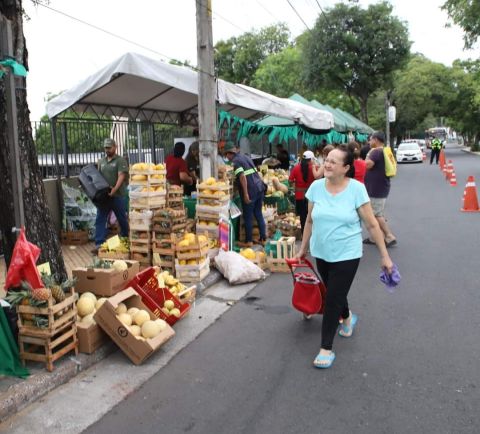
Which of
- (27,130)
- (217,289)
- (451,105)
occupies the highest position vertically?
(451,105)

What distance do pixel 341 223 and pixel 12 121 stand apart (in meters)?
2.80

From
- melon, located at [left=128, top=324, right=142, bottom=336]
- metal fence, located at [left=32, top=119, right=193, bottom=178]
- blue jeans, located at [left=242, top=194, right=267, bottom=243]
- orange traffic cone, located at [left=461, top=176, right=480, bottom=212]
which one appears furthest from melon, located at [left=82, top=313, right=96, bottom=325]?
orange traffic cone, located at [left=461, top=176, right=480, bottom=212]

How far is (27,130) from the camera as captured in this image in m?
4.67

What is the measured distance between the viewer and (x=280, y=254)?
760cm

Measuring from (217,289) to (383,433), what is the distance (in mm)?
3725

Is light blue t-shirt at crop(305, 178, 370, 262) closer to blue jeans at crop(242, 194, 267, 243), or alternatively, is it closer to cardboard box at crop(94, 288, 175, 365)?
cardboard box at crop(94, 288, 175, 365)

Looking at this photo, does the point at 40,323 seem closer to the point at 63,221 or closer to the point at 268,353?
the point at 268,353

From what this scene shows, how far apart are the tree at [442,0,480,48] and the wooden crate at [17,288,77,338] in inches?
974

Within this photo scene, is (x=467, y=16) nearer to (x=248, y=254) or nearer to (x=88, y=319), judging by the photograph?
(x=248, y=254)

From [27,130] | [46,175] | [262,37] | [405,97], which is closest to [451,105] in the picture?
[405,97]

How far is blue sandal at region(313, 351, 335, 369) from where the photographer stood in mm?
4203

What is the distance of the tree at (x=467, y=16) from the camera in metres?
23.7

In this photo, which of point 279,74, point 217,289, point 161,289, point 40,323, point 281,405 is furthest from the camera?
point 279,74

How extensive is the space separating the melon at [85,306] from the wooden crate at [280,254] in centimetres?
340
